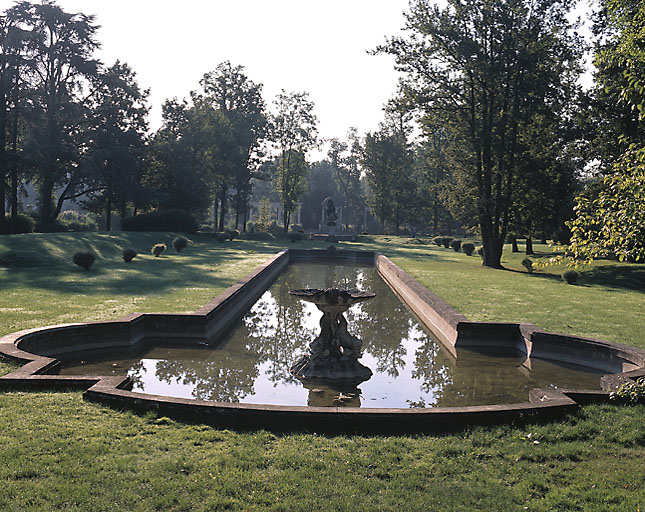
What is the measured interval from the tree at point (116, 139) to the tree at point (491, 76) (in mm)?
23859

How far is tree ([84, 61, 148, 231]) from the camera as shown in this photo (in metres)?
42.5

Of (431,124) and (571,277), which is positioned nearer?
(571,277)

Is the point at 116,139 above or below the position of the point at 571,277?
above

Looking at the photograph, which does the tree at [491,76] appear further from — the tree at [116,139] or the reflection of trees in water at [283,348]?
the tree at [116,139]

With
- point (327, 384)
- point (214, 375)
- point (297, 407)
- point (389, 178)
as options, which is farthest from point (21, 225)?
point (389, 178)

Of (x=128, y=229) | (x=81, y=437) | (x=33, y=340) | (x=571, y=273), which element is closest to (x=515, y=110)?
(x=571, y=273)

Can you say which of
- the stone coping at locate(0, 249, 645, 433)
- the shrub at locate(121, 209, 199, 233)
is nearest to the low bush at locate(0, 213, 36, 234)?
the shrub at locate(121, 209, 199, 233)

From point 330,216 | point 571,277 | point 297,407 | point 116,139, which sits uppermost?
point 116,139

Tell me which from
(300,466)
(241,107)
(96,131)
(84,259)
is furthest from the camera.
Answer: (241,107)

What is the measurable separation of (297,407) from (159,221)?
41.9 m

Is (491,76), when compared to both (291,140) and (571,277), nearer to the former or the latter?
(571,277)

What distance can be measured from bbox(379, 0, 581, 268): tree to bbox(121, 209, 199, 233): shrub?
24.9 m

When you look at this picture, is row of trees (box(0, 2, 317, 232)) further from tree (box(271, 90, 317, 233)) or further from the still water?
the still water

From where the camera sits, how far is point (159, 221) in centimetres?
4575
